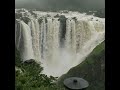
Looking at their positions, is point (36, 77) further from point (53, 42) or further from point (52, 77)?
point (53, 42)

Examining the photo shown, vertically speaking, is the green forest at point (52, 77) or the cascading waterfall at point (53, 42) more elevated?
the cascading waterfall at point (53, 42)

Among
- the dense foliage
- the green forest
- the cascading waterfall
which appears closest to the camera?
the green forest

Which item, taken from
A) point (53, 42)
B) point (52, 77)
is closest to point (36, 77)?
point (52, 77)

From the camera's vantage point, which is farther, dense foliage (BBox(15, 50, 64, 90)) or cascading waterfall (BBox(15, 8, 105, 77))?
cascading waterfall (BBox(15, 8, 105, 77))

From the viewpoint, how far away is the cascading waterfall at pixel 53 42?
2445mm

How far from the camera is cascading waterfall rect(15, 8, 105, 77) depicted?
96.3 inches

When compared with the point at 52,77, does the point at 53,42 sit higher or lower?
higher

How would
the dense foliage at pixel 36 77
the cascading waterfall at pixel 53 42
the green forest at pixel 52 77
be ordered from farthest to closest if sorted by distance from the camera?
the cascading waterfall at pixel 53 42 → the dense foliage at pixel 36 77 → the green forest at pixel 52 77

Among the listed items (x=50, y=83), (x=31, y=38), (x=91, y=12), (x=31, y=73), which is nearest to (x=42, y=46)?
(x=31, y=38)

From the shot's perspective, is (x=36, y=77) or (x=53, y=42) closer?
(x=36, y=77)

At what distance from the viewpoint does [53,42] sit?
2.42 metres

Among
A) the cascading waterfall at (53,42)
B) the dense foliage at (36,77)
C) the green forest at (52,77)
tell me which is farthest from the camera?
the cascading waterfall at (53,42)

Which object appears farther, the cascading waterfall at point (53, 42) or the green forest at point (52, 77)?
the cascading waterfall at point (53, 42)
